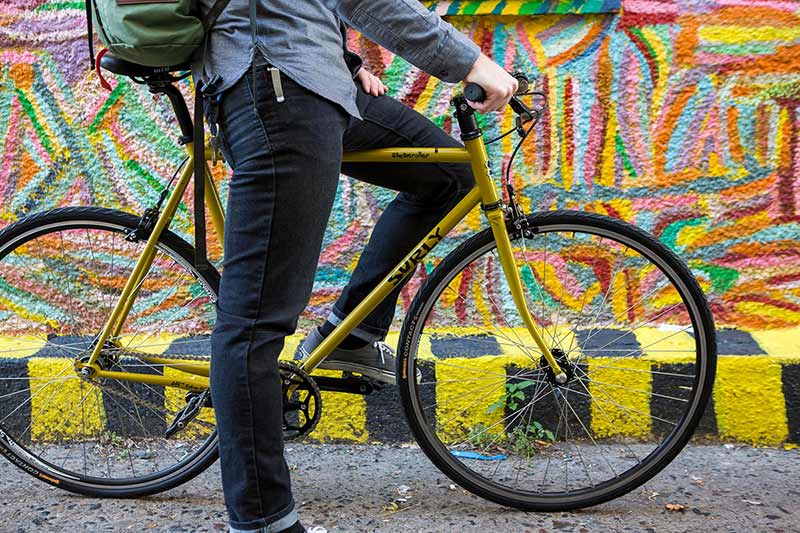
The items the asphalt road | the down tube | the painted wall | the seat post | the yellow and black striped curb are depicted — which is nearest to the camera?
the seat post

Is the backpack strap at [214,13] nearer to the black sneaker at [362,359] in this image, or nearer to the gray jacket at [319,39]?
the gray jacket at [319,39]

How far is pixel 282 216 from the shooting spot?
1.85 m

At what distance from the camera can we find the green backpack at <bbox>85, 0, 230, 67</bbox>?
69.3 inches

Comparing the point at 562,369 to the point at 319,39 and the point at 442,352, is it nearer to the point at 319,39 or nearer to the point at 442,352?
the point at 442,352

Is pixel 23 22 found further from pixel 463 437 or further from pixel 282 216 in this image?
pixel 463 437

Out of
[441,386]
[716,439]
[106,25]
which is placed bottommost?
[716,439]

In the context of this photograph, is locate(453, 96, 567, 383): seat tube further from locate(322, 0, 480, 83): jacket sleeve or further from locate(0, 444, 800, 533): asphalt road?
locate(0, 444, 800, 533): asphalt road

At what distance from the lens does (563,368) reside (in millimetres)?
2398

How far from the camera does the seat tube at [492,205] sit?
219cm

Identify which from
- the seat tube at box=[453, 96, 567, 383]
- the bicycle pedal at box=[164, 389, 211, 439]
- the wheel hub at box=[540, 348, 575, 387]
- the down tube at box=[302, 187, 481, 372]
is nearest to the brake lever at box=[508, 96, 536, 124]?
the seat tube at box=[453, 96, 567, 383]

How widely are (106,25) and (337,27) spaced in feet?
1.70

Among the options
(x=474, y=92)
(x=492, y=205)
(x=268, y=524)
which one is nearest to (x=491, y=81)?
(x=474, y=92)

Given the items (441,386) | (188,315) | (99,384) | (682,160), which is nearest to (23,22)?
(188,315)

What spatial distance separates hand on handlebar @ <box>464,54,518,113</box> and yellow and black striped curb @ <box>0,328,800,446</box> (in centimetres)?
118
